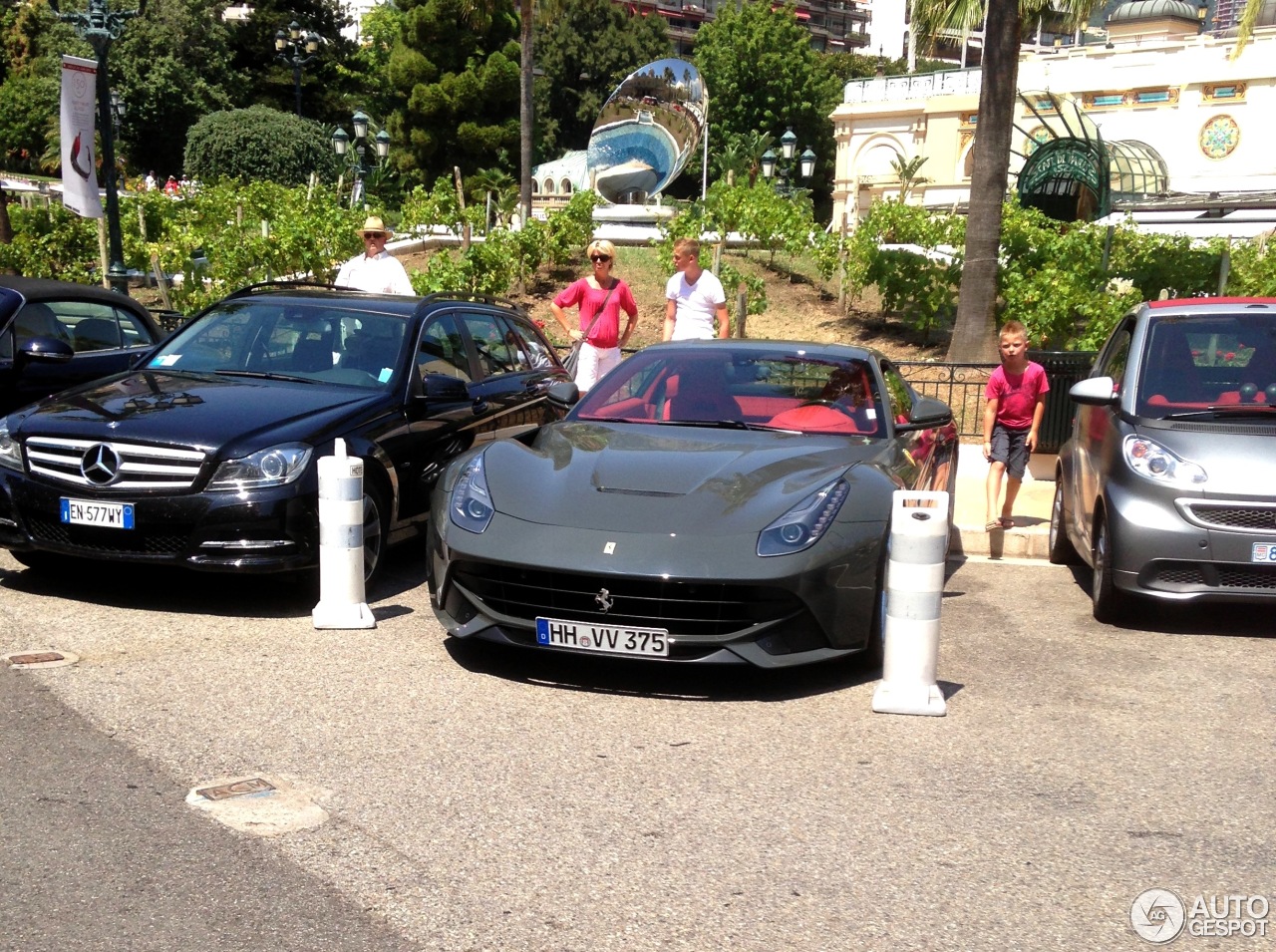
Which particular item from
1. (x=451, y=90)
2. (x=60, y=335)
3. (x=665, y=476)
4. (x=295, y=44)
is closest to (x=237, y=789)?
(x=665, y=476)

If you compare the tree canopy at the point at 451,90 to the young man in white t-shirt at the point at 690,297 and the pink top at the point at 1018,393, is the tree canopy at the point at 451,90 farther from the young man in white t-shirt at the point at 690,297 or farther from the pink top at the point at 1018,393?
the pink top at the point at 1018,393

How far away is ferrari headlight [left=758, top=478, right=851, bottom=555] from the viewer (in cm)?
543

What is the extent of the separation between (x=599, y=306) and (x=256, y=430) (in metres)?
4.18

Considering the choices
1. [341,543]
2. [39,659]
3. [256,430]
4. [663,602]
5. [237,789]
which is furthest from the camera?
[256,430]

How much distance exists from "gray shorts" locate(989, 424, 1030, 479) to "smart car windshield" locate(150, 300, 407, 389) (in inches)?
158

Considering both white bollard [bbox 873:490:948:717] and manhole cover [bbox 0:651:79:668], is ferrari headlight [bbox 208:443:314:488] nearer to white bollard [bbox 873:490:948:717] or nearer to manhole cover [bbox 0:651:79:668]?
manhole cover [bbox 0:651:79:668]

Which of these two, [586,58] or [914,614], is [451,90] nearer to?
[586,58]

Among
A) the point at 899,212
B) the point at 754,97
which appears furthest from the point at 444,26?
the point at 899,212

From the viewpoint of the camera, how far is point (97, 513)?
6445 millimetres

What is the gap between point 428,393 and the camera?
7.55 metres

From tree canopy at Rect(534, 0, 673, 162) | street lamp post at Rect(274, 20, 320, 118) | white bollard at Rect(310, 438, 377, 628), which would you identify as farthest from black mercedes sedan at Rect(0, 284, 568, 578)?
tree canopy at Rect(534, 0, 673, 162)

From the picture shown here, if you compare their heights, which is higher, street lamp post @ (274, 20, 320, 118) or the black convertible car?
street lamp post @ (274, 20, 320, 118)

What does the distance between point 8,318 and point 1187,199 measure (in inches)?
1221

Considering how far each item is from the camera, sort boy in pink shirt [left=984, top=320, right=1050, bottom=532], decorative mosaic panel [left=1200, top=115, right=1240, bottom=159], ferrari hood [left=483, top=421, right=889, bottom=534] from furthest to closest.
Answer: decorative mosaic panel [left=1200, top=115, right=1240, bottom=159] → boy in pink shirt [left=984, top=320, right=1050, bottom=532] → ferrari hood [left=483, top=421, right=889, bottom=534]
